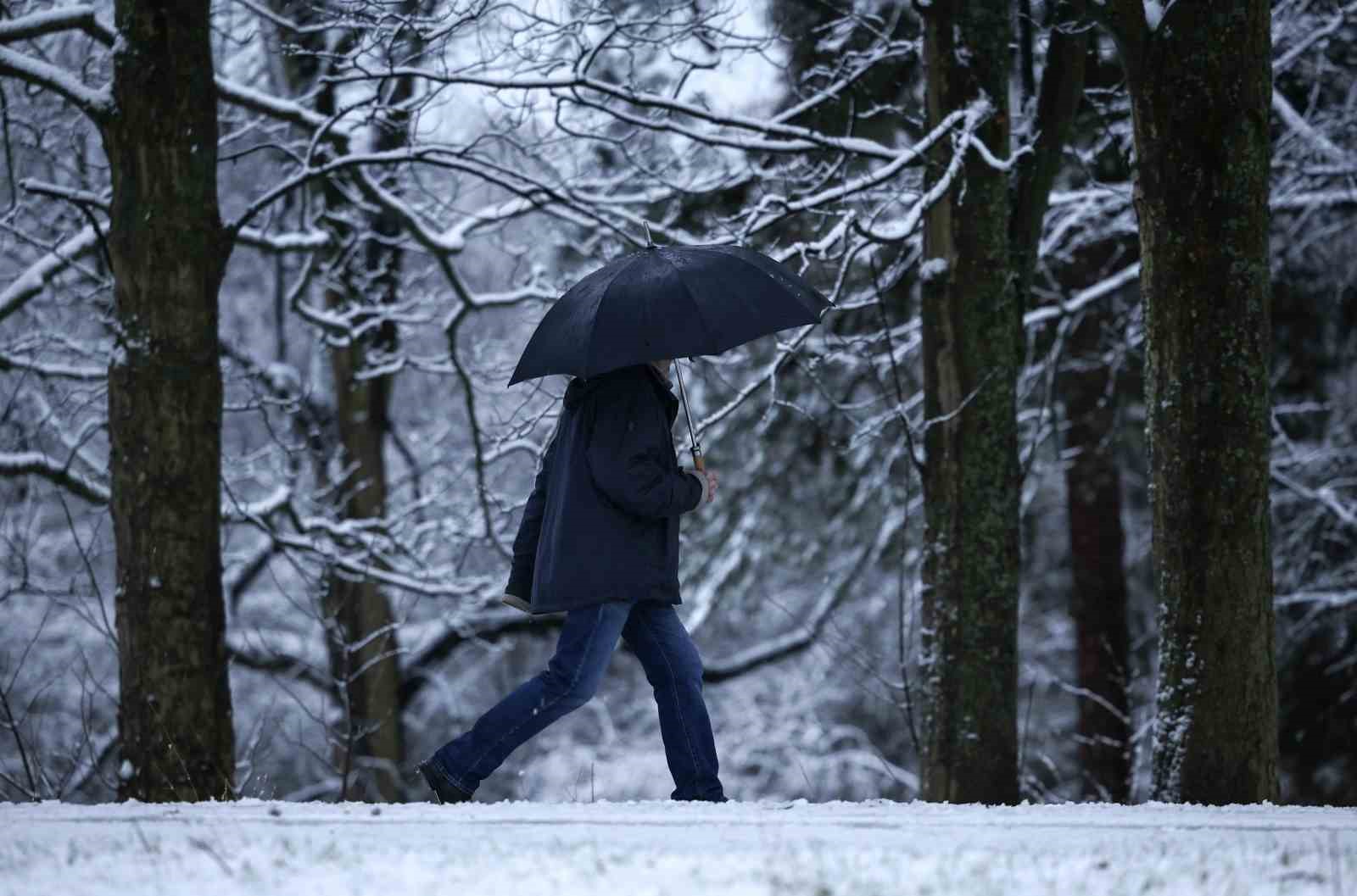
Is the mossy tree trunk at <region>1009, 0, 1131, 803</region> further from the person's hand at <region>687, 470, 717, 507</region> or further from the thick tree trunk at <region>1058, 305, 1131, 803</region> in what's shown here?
the person's hand at <region>687, 470, 717, 507</region>

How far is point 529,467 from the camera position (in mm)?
12391

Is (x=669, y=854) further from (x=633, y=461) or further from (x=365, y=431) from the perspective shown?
(x=365, y=431)

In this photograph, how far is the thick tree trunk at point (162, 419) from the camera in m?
6.32

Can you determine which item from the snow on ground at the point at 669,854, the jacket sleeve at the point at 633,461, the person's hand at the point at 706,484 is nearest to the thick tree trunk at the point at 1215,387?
the snow on ground at the point at 669,854

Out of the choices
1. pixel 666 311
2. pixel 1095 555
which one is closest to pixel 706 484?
pixel 666 311

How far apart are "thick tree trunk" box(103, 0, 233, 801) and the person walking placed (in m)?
1.73

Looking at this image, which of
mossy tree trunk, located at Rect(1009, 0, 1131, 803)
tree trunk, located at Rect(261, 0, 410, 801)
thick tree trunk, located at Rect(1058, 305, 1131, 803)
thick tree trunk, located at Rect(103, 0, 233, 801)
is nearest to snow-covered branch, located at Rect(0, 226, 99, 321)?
thick tree trunk, located at Rect(103, 0, 233, 801)

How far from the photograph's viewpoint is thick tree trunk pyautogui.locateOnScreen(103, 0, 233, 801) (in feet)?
20.7

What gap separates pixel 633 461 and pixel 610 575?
1.24ft

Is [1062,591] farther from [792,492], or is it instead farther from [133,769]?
[133,769]

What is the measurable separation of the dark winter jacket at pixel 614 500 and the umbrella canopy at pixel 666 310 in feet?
0.61

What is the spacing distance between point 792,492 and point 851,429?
3754 mm

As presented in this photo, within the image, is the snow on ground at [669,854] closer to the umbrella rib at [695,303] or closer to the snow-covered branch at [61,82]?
the umbrella rib at [695,303]

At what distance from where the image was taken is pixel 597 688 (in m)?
5.10
